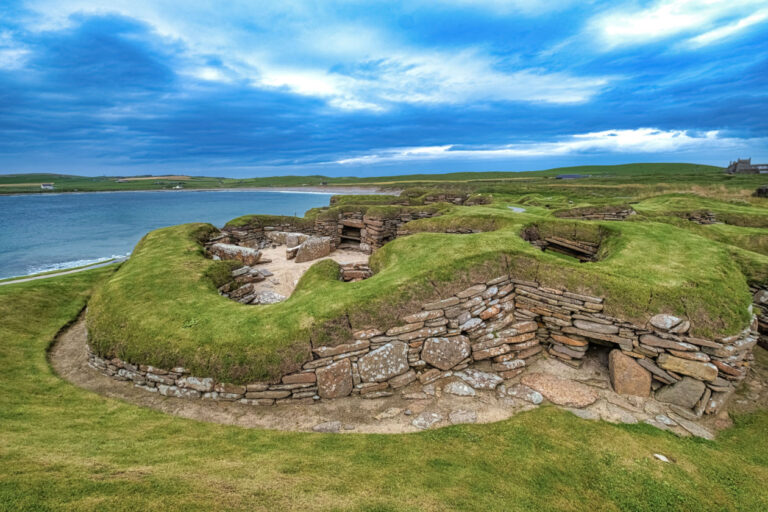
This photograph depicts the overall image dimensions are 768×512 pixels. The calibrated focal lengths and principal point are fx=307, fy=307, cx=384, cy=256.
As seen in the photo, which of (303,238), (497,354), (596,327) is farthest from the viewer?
(303,238)

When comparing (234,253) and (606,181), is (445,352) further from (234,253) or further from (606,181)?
(606,181)

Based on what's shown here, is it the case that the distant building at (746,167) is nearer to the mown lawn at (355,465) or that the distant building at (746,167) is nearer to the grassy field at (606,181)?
the grassy field at (606,181)

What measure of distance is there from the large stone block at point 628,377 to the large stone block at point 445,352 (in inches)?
137

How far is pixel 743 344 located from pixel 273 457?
995cm

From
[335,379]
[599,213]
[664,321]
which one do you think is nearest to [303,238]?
[335,379]

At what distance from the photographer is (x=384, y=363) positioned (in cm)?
744

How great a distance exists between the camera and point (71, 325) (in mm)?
11992

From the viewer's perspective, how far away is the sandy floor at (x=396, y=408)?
6520 millimetres

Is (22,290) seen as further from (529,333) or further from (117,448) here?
(529,333)

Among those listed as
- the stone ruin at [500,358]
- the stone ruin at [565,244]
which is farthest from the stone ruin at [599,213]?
the stone ruin at [500,358]

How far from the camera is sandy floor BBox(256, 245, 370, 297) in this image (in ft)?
43.8

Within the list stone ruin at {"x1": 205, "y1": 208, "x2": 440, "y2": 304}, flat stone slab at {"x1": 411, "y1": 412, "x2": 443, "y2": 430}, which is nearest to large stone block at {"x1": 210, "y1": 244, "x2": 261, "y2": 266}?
stone ruin at {"x1": 205, "y1": 208, "x2": 440, "y2": 304}

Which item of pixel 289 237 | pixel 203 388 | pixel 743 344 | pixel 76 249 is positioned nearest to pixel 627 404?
pixel 743 344

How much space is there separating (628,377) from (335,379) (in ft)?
22.7
